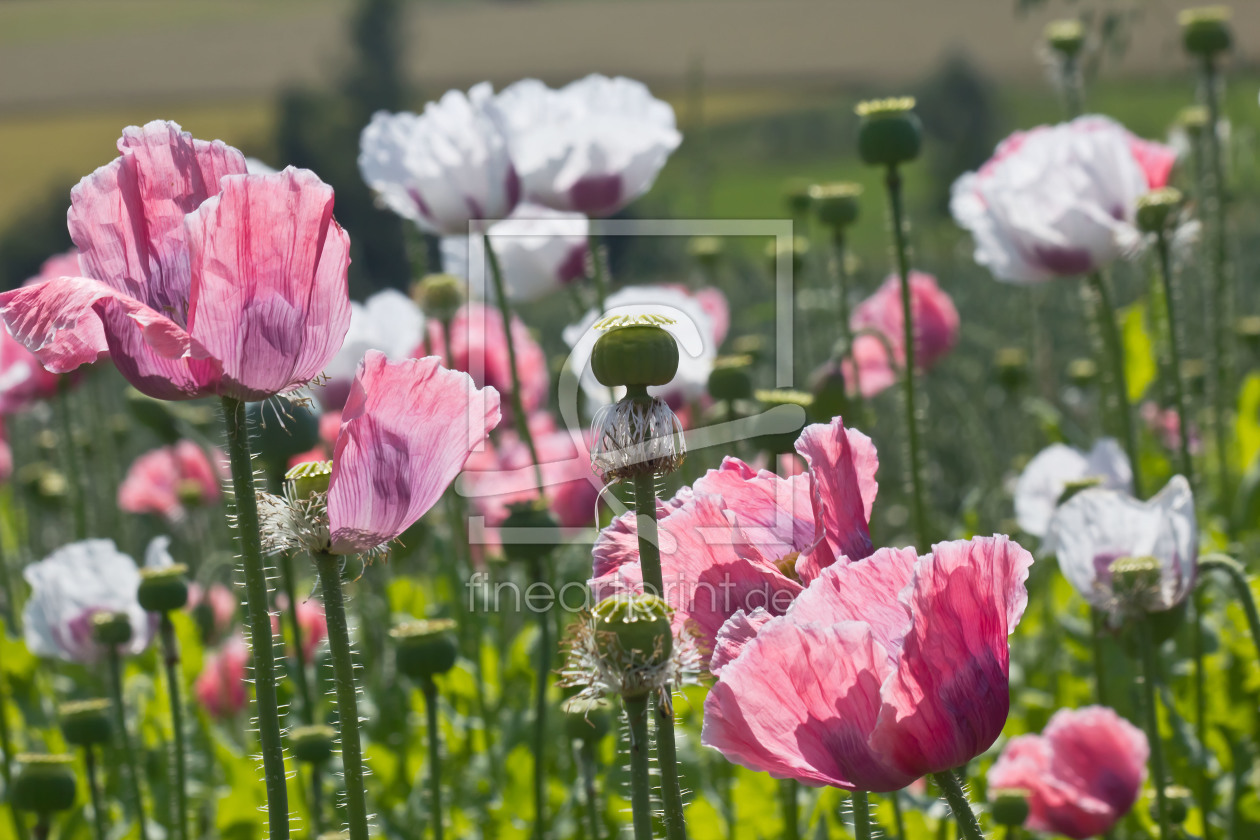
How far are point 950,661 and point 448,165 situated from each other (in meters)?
1.78

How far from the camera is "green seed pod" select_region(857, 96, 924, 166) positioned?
2.04 m

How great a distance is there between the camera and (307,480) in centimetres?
103

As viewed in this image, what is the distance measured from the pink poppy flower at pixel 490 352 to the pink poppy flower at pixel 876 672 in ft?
7.92

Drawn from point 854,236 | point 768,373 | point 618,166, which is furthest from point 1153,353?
point 854,236

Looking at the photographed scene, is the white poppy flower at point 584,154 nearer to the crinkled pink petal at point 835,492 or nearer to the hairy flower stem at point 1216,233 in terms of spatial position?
the hairy flower stem at point 1216,233

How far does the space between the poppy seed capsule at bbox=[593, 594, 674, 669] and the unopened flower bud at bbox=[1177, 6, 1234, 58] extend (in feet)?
8.05

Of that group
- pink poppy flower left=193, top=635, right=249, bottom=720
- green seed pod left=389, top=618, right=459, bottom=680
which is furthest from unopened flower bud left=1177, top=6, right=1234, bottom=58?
pink poppy flower left=193, top=635, right=249, bottom=720

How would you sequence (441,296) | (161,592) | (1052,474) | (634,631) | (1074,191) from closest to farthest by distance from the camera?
(634,631), (161,592), (1074,191), (1052,474), (441,296)

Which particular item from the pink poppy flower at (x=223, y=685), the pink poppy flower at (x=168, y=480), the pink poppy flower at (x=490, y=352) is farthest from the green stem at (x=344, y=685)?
the pink poppy flower at (x=168, y=480)

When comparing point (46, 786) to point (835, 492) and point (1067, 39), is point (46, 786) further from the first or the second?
point (1067, 39)

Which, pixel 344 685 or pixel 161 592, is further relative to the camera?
pixel 161 592

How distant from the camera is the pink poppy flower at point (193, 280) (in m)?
0.98

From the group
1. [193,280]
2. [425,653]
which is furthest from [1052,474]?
[193,280]

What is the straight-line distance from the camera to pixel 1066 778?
6.66ft
